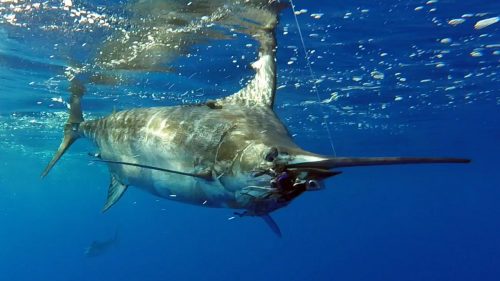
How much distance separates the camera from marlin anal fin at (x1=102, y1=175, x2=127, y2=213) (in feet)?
20.1

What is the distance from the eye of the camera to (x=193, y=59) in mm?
12789

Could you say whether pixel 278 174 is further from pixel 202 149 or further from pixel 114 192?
pixel 114 192

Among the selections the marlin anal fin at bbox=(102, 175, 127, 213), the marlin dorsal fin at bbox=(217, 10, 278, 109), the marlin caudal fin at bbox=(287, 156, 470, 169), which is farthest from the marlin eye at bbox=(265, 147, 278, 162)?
the marlin anal fin at bbox=(102, 175, 127, 213)

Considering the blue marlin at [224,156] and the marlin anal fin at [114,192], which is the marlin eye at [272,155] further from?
the marlin anal fin at [114,192]

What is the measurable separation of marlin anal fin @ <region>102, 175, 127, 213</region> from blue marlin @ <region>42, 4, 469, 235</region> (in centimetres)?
1

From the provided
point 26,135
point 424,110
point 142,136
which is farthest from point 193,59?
point 26,135

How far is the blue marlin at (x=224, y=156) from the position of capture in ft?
10.9

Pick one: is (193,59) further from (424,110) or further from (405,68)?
(424,110)

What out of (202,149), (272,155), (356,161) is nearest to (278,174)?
(272,155)

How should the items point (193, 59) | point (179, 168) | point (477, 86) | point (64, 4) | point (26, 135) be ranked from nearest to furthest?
1. point (179, 168)
2. point (64, 4)
3. point (193, 59)
4. point (477, 86)
5. point (26, 135)

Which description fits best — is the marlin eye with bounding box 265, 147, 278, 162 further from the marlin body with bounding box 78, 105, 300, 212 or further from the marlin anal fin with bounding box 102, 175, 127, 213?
the marlin anal fin with bounding box 102, 175, 127, 213

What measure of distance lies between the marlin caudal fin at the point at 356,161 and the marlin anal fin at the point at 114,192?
3.61 m

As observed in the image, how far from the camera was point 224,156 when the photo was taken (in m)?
3.94

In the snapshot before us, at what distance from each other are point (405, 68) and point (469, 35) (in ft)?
9.53
